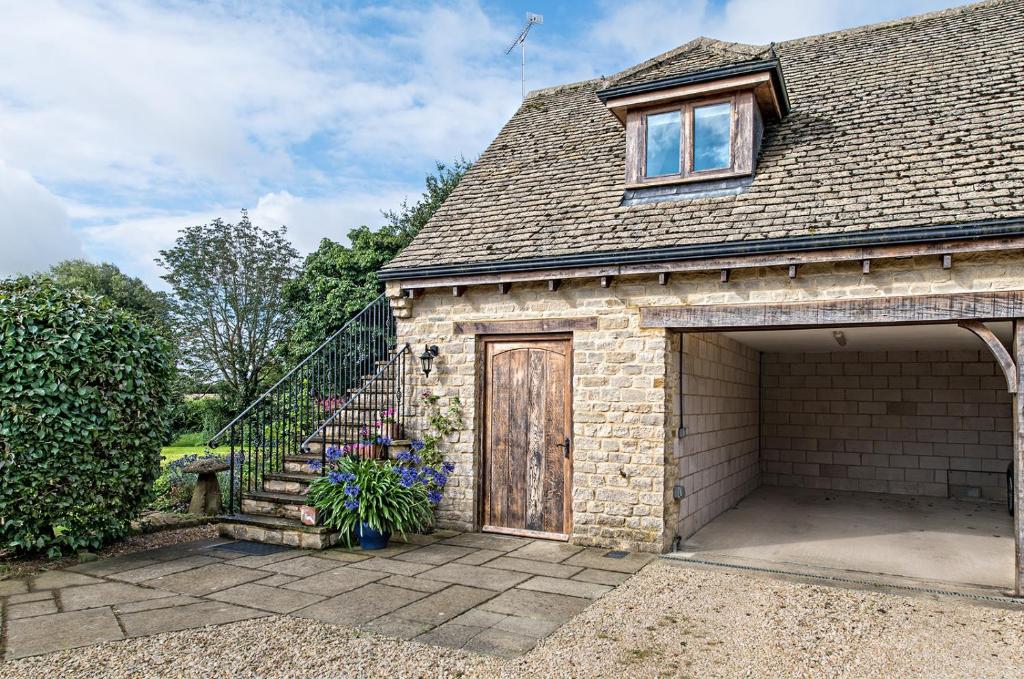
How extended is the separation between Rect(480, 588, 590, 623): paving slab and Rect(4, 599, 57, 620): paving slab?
321 centimetres

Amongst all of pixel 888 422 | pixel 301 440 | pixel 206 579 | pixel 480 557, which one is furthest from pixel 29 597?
pixel 888 422

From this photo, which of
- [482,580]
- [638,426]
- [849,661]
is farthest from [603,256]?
[849,661]

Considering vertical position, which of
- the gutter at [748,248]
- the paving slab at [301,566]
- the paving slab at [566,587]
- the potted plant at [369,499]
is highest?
the gutter at [748,248]

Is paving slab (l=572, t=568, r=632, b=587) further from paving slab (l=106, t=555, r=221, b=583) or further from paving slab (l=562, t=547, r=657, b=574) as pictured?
paving slab (l=106, t=555, r=221, b=583)

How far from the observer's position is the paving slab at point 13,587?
5.22m

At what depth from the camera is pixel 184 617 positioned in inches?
182


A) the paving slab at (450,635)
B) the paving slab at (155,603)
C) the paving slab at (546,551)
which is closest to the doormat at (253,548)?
the paving slab at (155,603)

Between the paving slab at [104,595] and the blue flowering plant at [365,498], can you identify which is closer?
the paving slab at [104,595]

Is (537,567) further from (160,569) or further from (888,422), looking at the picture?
(888,422)

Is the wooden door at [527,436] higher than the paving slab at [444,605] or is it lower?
higher

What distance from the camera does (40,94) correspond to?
7.76m

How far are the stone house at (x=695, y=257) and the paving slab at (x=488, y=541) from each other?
20cm

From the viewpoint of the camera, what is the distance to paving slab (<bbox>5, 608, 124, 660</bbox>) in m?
4.08

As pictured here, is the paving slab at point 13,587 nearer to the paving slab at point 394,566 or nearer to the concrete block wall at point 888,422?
the paving slab at point 394,566
